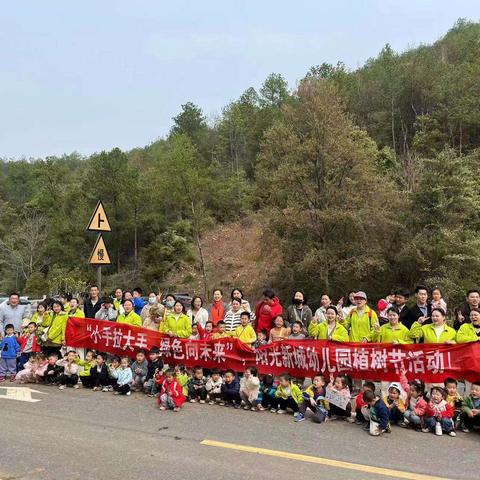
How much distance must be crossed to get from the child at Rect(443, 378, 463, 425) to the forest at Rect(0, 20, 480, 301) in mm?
14441

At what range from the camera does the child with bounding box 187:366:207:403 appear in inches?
332

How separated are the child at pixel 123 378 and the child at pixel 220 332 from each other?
65.1 inches

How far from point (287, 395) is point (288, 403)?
129 mm

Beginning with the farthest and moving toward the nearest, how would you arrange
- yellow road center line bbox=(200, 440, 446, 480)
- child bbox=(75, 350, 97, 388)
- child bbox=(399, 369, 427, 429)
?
child bbox=(75, 350, 97, 388)
child bbox=(399, 369, 427, 429)
yellow road center line bbox=(200, 440, 446, 480)

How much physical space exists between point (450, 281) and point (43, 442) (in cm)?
1808

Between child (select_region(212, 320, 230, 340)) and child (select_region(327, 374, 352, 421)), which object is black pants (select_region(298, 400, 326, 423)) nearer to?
child (select_region(327, 374, 352, 421))

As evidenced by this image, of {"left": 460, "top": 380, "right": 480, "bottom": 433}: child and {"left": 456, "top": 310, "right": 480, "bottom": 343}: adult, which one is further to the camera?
{"left": 456, "top": 310, "right": 480, "bottom": 343}: adult

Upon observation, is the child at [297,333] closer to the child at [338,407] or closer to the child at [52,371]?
the child at [338,407]

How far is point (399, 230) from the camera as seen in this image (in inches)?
941

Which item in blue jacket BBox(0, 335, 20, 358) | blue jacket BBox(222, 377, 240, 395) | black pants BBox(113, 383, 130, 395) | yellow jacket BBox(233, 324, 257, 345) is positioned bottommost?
black pants BBox(113, 383, 130, 395)

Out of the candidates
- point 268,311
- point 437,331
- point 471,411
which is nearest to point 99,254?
point 268,311

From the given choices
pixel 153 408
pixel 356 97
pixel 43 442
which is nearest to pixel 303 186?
pixel 153 408

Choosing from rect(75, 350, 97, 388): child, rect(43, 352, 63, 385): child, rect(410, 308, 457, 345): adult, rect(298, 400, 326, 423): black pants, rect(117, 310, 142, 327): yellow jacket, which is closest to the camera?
rect(298, 400, 326, 423): black pants

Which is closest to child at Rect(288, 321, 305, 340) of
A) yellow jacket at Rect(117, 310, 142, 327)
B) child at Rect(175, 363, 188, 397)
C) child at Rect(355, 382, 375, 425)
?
child at Rect(355, 382, 375, 425)
